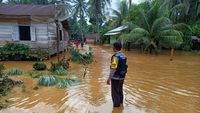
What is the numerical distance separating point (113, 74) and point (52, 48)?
12195 mm

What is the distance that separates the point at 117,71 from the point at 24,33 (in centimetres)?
1201

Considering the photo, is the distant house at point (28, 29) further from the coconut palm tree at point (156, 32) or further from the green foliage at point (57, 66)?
the coconut palm tree at point (156, 32)

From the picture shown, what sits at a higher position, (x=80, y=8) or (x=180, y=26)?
(x=80, y=8)

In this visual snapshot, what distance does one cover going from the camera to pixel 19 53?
15.8m

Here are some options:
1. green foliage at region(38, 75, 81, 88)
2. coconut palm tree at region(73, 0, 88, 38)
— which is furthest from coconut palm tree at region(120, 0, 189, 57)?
coconut palm tree at region(73, 0, 88, 38)

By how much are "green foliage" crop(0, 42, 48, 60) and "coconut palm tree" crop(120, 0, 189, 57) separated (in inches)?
412

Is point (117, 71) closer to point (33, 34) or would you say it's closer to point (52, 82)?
point (52, 82)

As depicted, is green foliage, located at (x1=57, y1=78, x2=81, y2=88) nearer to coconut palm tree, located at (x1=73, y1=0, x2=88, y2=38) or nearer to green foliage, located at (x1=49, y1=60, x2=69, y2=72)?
green foliage, located at (x1=49, y1=60, x2=69, y2=72)

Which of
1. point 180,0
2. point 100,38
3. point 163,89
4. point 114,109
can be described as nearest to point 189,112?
point 114,109

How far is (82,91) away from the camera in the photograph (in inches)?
319

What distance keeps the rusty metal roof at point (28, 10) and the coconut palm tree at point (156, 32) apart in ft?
30.3

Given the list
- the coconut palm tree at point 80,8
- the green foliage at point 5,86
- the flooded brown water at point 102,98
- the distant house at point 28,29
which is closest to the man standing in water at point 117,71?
the flooded brown water at point 102,98

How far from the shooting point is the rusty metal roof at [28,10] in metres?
16.2

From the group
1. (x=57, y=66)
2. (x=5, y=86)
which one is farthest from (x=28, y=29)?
(x=5, y=86)
